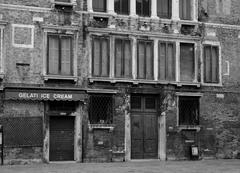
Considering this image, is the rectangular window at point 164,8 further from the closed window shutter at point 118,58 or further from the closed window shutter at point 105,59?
the closed window shutter at point 105,59

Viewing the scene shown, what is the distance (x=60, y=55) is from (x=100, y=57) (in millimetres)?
2039

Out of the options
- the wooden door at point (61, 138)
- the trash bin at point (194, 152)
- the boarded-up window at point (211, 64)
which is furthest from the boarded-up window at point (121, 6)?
the trash bin at point (194, 152)

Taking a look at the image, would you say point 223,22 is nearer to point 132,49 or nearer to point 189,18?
point 189,18

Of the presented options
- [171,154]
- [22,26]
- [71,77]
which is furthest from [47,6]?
[171,154]

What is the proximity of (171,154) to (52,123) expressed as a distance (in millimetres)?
6397

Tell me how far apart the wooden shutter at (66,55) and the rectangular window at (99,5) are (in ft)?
7.02

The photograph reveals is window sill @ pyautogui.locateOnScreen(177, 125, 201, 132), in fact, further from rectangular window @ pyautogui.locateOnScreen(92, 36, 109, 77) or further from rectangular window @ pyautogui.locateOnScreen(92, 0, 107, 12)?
rectangular window @ pyautogui.locateOnScreen(92, 0, 107, 12)

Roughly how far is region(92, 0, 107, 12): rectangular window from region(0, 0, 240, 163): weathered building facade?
52mm

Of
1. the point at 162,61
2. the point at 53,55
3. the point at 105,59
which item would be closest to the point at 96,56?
the point at 105,59

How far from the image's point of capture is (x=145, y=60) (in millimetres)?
28031

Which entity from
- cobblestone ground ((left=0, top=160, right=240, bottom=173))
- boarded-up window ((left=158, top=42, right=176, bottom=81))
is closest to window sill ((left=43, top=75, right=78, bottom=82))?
cobblestone ground ((left=0, top=160, right=240, bottom=173))

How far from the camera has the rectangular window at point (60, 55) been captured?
1029 inches

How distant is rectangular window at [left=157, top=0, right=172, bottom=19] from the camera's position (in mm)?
28808

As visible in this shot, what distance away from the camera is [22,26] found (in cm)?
2559
